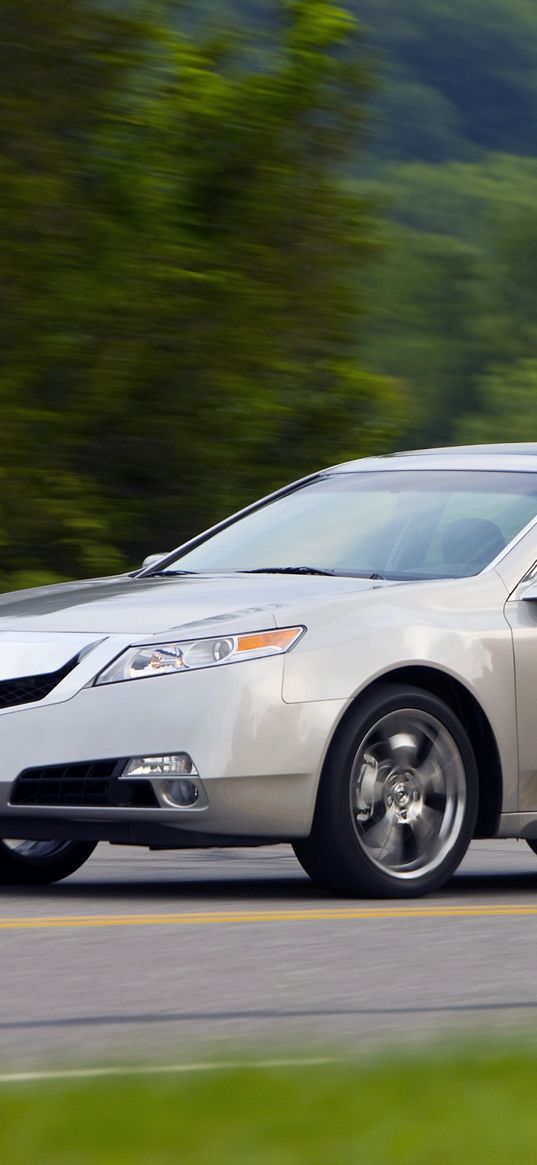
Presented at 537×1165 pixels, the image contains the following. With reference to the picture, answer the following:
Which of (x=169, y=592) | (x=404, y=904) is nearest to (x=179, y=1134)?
(x=404, y=904)

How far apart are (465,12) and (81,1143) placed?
112 metres

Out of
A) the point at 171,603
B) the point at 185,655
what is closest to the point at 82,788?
the point at 185,655

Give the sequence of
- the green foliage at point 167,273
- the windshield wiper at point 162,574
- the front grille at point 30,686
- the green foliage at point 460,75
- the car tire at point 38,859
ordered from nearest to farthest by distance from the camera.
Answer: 1. the front grille at point 30,686
2. the car tire at point 38,859
3. the windshield wiper at point 162,574
4. the green foliage at point 167,273
5. the green foliage at point 460,75

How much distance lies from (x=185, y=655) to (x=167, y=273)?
31.7 feet

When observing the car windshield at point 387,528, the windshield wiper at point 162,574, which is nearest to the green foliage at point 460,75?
the car windshield at point 387,528

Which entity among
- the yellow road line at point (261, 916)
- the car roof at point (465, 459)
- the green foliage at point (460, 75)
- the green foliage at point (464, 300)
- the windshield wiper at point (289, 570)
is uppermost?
Result: the car roof at point (465, 459)

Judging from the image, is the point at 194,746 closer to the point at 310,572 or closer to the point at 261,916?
the point at 261,916

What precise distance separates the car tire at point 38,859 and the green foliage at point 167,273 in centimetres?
747

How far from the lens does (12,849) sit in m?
8.54

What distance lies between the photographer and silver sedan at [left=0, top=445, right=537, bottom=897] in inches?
299

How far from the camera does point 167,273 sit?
55.5 feet

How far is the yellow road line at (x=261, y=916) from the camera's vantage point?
7.12 meters

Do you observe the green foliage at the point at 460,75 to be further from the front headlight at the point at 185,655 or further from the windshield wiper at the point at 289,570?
the front headlight at the point at 185,655

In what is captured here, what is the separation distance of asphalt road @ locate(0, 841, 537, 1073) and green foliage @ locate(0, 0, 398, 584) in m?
8.02
